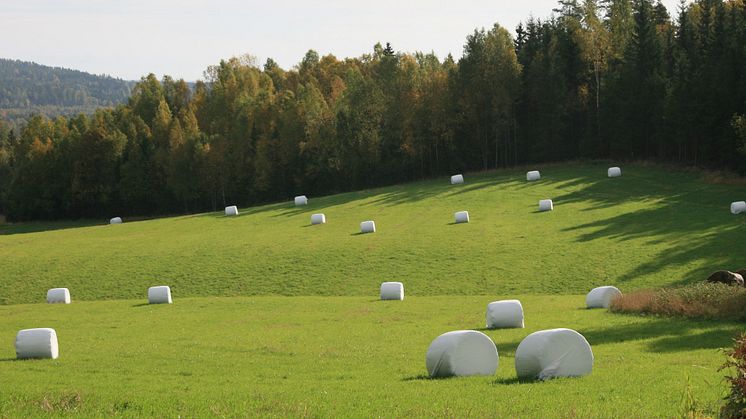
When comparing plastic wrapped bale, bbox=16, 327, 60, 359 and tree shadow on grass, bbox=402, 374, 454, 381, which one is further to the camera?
plastic wrapped bale, bbox=16, 327, 60, 359

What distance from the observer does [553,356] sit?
59.4 feet

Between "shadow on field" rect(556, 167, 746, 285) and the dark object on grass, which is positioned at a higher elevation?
the dark object on grass

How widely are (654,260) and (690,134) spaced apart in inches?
1769

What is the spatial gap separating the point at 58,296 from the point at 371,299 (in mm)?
17554

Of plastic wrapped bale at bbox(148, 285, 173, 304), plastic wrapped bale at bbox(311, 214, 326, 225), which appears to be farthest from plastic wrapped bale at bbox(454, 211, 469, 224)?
plastic wrapped bale at bbox(148, 285, 173, 304)

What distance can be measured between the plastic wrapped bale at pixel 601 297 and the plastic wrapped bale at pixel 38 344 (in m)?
20.9

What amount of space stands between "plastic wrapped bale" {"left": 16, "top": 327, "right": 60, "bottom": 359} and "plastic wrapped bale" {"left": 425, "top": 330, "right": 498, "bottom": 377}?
12200mm

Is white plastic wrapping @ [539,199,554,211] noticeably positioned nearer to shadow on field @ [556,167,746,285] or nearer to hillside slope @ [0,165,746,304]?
hillside slope @ [0,165,746,304]

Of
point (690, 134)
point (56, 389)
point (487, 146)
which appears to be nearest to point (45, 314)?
point (56, 389)

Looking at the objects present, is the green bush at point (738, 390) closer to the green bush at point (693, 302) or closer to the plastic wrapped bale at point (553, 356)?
the plastic wrapped bale at point (553, 356)

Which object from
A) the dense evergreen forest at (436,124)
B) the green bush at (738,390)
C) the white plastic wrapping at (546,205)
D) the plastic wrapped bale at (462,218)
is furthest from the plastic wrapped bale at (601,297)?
the dense evergreen forest at (436,124)

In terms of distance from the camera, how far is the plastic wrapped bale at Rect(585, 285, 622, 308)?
33.3m

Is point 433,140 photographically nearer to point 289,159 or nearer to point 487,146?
point 487,146

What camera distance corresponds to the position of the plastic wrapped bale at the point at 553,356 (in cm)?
1797
